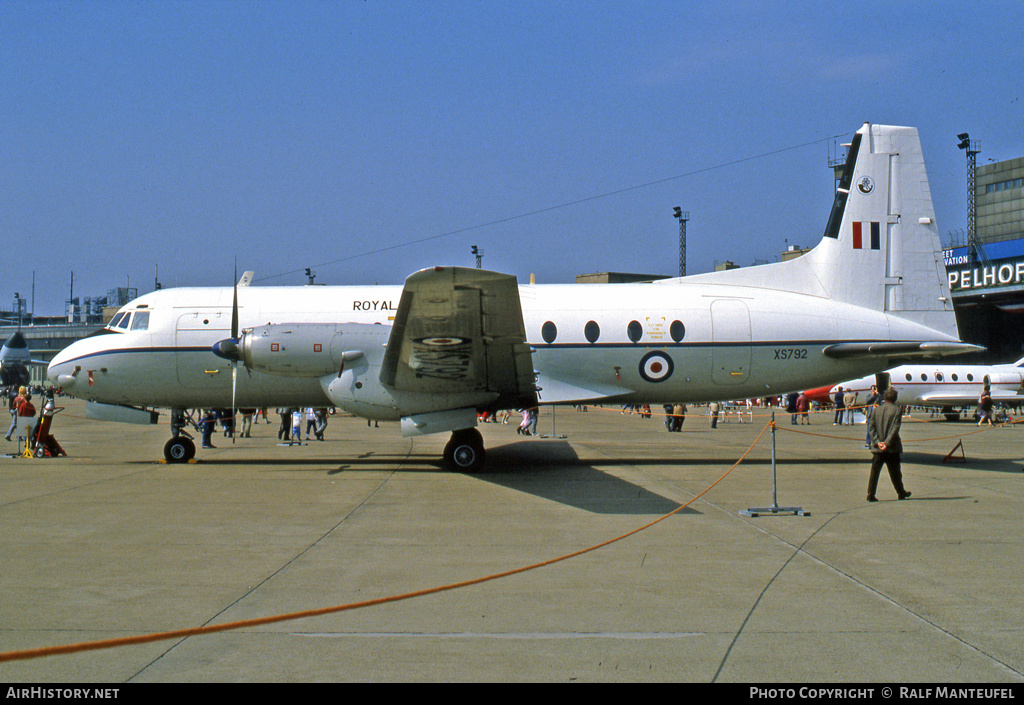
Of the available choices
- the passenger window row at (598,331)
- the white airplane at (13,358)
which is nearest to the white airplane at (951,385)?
the passenger window row at (598,331)

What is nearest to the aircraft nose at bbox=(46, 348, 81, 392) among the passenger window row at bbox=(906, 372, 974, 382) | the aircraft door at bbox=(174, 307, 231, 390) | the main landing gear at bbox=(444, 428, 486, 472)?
the aircraft door at bbox=(174, 307, 231, 390)

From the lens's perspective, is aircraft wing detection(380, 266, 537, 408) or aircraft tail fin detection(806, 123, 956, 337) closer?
aircraft wing detection(380, 266, 537, 408)

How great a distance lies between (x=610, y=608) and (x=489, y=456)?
10390 mm

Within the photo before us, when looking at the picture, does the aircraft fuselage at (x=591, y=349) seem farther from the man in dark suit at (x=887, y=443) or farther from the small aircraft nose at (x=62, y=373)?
the man in dark suit at (x=887, y=443)

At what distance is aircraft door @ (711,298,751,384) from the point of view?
13789 millimetres

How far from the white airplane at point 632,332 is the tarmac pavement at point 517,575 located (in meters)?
1.59

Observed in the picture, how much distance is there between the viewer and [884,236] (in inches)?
577

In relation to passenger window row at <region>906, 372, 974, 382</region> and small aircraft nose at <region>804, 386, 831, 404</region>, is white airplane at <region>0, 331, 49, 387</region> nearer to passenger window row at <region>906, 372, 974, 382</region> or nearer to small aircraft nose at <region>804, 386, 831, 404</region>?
small aircraft nose at <region>804, 386, 831, 404</region>

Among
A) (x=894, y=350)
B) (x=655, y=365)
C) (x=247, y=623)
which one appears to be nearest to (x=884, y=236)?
(x=894, y=350)

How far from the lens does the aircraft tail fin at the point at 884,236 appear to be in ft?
47.8

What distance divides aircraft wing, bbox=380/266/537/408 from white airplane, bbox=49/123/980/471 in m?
0.18

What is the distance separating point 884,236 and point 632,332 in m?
5.51

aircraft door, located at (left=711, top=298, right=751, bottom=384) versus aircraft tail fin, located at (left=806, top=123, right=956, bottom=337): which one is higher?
aircraft tail fin, located at (left=806, top=123, right=956, bottom=337)

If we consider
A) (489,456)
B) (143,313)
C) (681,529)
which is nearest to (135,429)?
(143,313)
